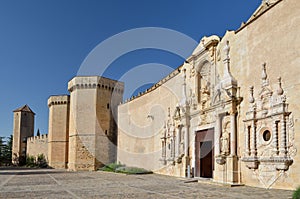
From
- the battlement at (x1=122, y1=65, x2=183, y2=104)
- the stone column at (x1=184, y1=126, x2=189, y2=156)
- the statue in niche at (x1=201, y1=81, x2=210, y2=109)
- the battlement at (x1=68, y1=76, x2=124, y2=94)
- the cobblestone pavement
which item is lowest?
the cobblestone pavement

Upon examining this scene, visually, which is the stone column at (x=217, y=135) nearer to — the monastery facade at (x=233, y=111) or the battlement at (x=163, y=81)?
the monastery facade at (x=233, y=111)

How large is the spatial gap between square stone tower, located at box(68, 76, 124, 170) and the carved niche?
685 inches

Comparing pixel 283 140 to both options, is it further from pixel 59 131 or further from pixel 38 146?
pixel 38 146

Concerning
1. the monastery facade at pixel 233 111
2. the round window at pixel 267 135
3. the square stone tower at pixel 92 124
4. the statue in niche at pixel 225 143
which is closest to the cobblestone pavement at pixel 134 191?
the monastery facade at pixel 233 111

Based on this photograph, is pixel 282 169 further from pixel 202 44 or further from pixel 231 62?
pixel 202 44

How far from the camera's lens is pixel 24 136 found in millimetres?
44562

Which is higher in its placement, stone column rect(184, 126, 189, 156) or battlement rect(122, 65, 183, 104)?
battlement rect(122, 65, 183, 104)

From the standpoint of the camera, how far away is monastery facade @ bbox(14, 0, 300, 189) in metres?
8.24

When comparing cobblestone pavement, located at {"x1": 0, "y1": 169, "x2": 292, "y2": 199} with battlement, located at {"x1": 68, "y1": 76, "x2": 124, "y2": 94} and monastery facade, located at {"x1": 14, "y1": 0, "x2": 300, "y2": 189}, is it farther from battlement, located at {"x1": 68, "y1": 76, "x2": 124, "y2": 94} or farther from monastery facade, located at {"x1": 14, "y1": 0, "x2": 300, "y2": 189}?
battlement, located at {"x1": 68, "y1": 76, "x2": 124, "y2": 94}

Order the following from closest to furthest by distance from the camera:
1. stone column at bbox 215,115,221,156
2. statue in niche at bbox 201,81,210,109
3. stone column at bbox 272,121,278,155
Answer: stone column at bbox 272,121,278,155 → stone column at bbox 215,115,221,156 → statue in niche at bbox 201,81,210,109

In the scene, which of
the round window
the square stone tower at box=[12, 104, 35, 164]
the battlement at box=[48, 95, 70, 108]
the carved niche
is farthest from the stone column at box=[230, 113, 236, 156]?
the square stone tower at box=[12, 104, 35, 164]

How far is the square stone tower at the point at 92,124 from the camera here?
25.2 meters

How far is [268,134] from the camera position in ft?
28.9

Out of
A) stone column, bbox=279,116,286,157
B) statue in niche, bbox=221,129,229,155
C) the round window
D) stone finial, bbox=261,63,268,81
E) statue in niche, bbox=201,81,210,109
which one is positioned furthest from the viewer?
statue in niche, bbox=201,81,210,109
